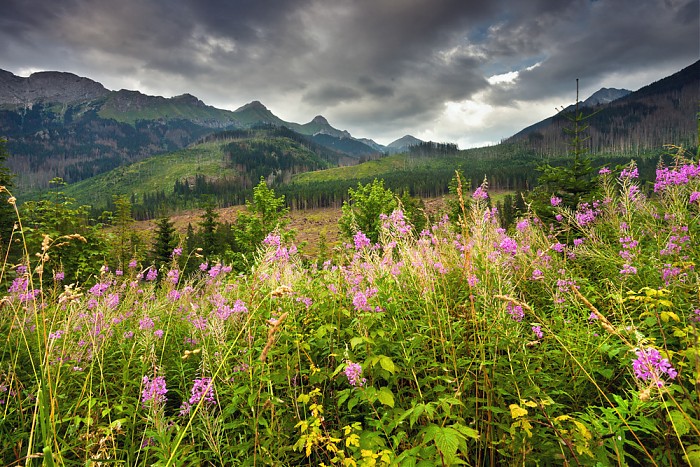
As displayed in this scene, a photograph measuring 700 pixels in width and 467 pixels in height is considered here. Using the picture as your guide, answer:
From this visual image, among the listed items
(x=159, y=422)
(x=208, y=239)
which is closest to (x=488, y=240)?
(x=159, y=422)

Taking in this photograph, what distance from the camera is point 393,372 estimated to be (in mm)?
2658

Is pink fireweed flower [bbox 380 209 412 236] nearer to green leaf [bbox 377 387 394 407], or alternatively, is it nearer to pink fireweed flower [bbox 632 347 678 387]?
green leaf [bbox 377 387 394 407]

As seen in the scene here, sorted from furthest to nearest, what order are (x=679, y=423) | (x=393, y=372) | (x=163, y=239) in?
(x=163, y=239), (x=393, y=372), (x=679, y=423)

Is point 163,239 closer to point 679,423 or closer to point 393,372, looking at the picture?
point 393,372

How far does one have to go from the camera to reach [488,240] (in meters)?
4.13

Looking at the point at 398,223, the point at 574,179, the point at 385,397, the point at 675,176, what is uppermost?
the point at 574,179

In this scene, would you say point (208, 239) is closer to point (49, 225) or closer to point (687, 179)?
point (49, 225)

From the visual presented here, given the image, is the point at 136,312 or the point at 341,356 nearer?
the point at 341,356

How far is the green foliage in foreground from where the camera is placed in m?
2.09

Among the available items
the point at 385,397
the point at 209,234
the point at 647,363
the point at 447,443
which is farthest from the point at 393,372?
the point at 209,234

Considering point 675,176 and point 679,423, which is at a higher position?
point 675,176

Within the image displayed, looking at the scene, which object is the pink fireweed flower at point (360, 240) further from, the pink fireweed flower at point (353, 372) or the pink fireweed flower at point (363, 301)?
the pink fireweed flower at point (353, 372)

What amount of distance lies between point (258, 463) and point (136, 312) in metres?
3.61

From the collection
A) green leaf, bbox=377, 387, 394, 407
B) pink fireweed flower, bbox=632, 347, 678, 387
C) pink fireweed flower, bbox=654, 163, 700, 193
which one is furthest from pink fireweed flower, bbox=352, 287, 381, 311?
pink fireweed flower, bbox=654, 163, 700, 193
